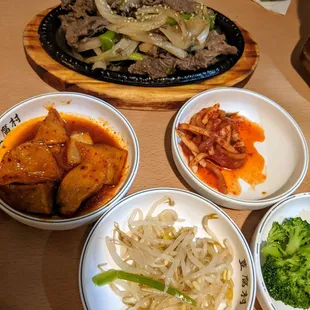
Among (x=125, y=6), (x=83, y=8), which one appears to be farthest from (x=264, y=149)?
(x=83, y=8)

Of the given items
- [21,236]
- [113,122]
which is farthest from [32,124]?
[21,236]

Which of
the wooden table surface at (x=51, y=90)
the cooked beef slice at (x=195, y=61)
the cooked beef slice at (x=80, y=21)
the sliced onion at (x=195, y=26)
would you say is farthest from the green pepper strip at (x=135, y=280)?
the sliced onion at (x=195, y=26)

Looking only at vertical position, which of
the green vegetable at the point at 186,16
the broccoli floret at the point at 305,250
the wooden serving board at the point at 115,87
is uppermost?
the green vegetable at the point at 186,16

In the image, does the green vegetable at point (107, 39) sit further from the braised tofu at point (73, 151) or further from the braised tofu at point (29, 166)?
the braised tofu at point (29, 166)

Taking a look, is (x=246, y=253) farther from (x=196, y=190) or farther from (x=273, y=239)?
(x=196, y=190)

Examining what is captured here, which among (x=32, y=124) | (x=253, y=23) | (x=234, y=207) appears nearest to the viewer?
(x=234, y=207)

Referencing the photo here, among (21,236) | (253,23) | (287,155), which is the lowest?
(21,236)

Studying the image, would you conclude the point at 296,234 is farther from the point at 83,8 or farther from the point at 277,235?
the point at 83,8
